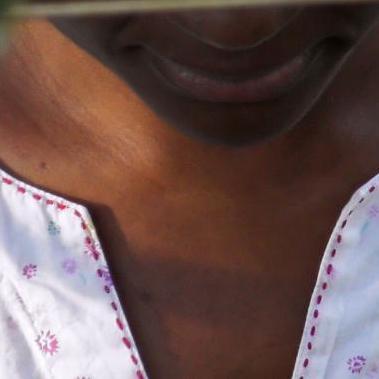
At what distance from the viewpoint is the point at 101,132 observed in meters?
0.63

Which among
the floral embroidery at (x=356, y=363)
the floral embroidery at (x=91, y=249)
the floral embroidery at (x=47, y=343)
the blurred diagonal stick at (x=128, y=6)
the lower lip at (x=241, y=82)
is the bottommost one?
the blurred diagonal stick at (x=128, y=6)

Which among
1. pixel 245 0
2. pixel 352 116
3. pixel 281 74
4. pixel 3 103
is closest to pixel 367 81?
pixel 352 116

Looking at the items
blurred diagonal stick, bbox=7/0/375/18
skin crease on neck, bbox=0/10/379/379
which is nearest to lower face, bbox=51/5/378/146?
skin crease on neck, bbox=0/10/379/379

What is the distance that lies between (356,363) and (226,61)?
0.28 meters

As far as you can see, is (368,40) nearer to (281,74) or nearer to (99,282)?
(281,74)

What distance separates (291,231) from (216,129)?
0.56ft

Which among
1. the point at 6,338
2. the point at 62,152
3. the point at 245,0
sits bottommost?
the point at 245,0

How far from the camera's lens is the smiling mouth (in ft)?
1.54

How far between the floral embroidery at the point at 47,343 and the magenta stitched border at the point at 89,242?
0.16ft

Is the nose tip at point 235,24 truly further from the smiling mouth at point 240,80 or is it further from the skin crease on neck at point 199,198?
the skin crease on neck at point 199,198

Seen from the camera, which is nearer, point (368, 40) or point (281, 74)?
point (281, 74)

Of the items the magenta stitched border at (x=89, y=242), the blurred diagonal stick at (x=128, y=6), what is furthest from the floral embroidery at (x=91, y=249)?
the blurred diagonal stick at (x=128, y=6)

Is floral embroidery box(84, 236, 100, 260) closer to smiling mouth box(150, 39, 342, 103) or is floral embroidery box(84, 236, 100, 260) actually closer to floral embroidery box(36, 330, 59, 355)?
floral embroidery box(36, 330, 59, 355)

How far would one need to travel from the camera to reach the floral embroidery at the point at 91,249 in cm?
61
